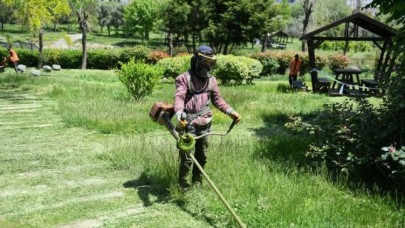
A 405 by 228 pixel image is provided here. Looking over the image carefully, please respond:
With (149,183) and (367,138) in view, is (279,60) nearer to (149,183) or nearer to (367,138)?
(367,138)

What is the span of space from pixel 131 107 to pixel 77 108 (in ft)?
4.77

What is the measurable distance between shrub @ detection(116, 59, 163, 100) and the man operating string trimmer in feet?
26.0

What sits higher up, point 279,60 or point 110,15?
point 110,15

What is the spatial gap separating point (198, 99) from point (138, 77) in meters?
8.13

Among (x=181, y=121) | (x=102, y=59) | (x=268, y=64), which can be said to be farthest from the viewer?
(x=102, y=59)

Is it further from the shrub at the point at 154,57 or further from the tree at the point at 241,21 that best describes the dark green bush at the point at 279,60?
the shrub at the point at 154,57

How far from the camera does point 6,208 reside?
507cm

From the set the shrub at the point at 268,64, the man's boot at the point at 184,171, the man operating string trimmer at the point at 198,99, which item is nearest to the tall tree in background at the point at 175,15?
the shrub at the point at 268,64

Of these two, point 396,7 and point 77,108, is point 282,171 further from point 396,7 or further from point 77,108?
point 77,108

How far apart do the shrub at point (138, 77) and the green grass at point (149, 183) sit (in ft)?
9.03

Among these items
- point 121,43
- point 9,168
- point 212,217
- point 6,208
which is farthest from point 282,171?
point 121,43

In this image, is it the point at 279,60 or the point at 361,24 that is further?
the point at 279,60

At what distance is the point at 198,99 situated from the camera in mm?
5117

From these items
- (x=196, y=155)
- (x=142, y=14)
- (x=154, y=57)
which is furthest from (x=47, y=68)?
(x=142, y=14)
